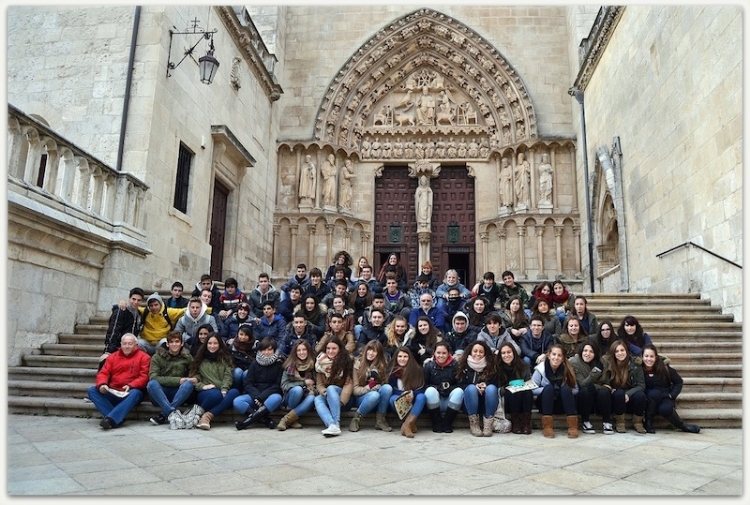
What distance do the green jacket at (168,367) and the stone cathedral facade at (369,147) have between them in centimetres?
199

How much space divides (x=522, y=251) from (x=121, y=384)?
10.1 m

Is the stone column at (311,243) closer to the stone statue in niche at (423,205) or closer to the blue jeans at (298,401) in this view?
the stone statue in niche at (423,205)

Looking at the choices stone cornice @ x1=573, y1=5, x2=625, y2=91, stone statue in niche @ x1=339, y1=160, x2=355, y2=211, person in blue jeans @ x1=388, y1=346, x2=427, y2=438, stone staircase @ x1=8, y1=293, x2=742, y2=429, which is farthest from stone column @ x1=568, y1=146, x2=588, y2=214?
person in blue jeans @ x1=388, y1=346, x2=427, y2=438

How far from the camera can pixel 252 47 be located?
11797 mm

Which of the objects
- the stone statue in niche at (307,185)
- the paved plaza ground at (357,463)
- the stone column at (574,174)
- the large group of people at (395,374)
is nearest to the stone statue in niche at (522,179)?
the stone column at (574,174)

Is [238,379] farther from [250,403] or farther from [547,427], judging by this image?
[547,427]

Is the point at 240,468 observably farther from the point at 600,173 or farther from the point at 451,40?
the point at 451,40

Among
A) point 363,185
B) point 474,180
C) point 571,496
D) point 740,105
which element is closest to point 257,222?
point 363,185

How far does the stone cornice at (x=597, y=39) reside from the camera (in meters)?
10.6

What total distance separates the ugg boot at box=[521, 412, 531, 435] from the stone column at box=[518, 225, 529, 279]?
847cm

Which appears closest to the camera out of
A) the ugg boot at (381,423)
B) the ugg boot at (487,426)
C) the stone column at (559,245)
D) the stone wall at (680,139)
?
the ugg boot at (487,426)

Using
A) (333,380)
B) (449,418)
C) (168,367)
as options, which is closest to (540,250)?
(449,418)

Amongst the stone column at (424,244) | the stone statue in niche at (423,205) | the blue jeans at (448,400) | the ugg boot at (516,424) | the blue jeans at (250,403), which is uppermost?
the stone statue in niche at (423,205)

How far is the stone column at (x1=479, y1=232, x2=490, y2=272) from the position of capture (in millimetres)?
13578
